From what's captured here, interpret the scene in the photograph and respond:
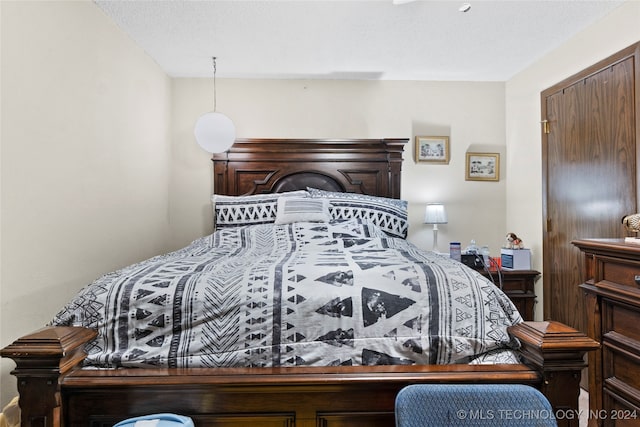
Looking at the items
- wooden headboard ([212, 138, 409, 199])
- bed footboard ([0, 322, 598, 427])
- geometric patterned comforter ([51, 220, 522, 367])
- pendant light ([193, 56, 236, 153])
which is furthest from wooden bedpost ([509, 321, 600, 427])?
pendant light ([193, 56, 236, 153])

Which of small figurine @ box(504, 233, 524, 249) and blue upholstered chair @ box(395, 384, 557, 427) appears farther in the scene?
small figurine @ box(504, 233, 524, 249)

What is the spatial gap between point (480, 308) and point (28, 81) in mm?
2119

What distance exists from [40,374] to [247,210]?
1.96m

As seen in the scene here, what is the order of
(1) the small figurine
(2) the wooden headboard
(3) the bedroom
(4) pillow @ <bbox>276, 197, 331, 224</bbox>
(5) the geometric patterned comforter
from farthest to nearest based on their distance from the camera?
(2) the wooden headboard < (1) the small figurine < (4) pillow @ <bbox>276, 197, 331, 224</bbox> < (3) the bedroom < (5) the geometric patterned comforter

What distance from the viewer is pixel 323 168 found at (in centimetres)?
346

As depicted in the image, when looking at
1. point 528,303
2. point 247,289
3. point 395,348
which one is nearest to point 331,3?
point 247,289

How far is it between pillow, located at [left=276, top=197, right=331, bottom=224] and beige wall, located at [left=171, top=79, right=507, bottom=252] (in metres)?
0.88

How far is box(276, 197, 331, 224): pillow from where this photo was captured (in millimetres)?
2793

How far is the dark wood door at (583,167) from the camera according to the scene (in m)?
2.23

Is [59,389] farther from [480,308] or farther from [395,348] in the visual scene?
[480,308]

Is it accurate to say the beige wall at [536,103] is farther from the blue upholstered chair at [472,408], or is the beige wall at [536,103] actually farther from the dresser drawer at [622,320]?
the blue upholstered chair at [472,408]

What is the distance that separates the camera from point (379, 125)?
3.57 meters

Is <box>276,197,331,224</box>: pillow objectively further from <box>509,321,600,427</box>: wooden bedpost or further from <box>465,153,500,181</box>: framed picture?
<box>509,321,600,427</box>: wooden bedpost

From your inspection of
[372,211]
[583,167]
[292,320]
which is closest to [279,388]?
[292,320]
